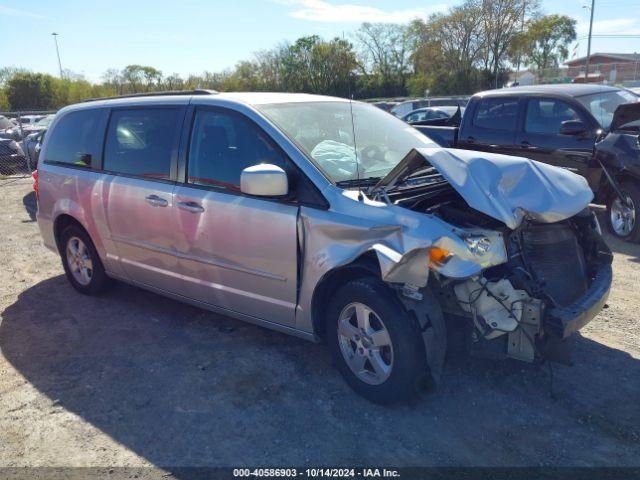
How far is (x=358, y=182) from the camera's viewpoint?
12.2 feet

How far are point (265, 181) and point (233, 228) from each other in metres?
0.57

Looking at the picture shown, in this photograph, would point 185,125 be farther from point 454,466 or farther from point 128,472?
point 454,466

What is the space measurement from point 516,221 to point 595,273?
3.52 ft

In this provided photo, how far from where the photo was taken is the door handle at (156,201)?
4359 millimetres

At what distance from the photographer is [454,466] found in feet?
9.52

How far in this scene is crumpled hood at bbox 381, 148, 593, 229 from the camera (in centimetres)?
320

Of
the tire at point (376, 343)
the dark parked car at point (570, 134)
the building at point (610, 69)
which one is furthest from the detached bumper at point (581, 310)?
the building at point (610, 69)

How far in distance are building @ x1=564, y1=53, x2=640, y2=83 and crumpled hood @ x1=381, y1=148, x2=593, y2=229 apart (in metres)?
31.5

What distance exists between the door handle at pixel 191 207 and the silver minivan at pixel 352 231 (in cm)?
2

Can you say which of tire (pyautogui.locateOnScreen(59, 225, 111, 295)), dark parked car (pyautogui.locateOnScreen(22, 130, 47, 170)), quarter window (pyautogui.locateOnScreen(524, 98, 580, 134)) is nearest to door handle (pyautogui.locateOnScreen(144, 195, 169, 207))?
tire (pyautogui.locateOnScreen(59, 225, 111, 295))

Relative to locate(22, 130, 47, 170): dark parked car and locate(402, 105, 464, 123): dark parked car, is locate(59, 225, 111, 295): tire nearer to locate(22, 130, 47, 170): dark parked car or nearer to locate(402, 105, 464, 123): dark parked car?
locate(22, 130, 47, 170): dark parked car

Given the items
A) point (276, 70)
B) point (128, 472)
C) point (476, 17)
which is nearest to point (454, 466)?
point (128, 472)

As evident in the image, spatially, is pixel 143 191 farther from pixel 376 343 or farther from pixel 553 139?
pixel 553 139

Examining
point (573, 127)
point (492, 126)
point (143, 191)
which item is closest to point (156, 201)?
point (143, 191)
